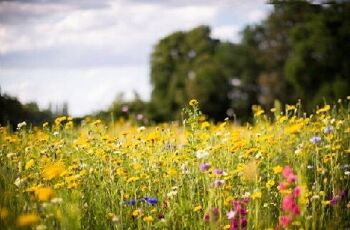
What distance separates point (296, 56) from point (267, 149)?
84.5 feet

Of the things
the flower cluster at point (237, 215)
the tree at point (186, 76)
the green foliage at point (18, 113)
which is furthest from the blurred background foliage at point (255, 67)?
the flower cluster at point (237, 215)

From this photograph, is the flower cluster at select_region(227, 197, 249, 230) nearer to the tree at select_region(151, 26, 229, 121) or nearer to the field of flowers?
the field of flowers

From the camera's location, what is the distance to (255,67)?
36.6 meters

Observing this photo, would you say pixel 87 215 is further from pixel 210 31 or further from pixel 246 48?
pixel 210 31

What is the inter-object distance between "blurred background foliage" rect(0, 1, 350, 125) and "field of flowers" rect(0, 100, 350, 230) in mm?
17403

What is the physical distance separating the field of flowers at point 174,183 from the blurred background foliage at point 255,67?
1740cm

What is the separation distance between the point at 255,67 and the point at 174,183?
3305 cm

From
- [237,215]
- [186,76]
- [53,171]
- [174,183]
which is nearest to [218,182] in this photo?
[237,215]

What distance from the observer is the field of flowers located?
3318 mm

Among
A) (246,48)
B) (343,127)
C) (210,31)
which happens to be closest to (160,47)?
(210,31)

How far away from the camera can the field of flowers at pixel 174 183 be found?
3.32 metres

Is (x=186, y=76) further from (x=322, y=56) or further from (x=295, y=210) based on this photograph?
(x=295, y=210)

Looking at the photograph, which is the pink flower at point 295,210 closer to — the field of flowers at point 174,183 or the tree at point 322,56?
the field of flowers at point 174,183

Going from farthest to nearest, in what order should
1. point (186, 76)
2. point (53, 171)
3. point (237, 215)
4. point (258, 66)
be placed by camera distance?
point (186, 76), point (258, 66), point (237, 215), point (53, 171)
